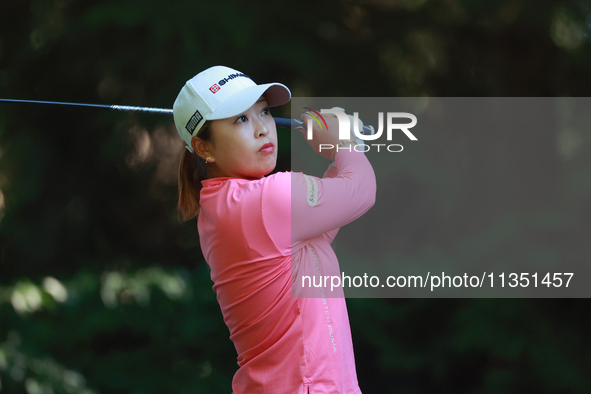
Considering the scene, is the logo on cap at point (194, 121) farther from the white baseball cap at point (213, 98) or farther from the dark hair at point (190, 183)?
the dark hair at point (190, 183)

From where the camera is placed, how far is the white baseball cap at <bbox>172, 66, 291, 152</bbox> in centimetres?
101

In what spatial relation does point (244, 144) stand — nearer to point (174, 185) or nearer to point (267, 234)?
point (267, 234)

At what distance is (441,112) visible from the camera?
2346mm

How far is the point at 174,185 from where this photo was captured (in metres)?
2.45

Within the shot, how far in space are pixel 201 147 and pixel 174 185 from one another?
142cm

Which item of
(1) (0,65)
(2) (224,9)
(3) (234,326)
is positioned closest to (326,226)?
(3) (234,326)

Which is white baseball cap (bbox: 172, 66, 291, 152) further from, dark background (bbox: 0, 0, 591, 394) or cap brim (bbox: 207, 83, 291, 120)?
dark background (bbox: 0, 0, 591, 394)

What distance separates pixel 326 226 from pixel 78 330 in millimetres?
1850

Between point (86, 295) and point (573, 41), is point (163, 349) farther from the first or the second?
point (573, 41)

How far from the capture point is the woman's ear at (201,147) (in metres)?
1.07

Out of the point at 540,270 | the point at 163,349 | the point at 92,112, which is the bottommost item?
the point at 163,349

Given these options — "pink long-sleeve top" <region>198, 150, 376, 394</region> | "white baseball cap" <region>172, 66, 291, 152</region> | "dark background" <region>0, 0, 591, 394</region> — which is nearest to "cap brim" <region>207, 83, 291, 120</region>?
"white baseball cap" <region>172, 66, 291, 152</region>

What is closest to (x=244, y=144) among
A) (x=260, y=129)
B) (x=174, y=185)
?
(x=260, y=129)

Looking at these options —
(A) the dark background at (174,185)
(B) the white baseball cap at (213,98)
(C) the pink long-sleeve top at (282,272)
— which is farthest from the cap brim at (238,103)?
(A) the dark background at (174,185)
